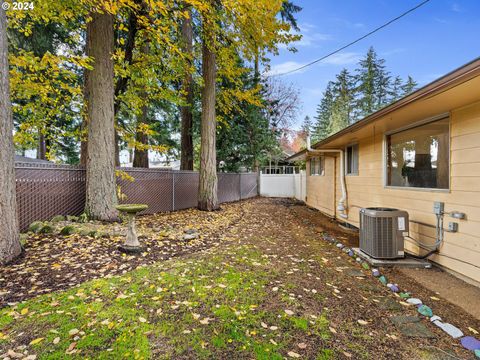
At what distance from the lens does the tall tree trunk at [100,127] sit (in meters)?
5.45

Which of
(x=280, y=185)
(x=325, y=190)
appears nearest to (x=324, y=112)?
(x=280, y=185)

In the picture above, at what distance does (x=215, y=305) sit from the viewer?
101 inches

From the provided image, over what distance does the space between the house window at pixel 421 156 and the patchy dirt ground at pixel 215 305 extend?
1643 millimetres

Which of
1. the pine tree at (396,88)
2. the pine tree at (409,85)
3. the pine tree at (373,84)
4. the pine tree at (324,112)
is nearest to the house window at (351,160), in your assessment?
the pine tree at (373,84)

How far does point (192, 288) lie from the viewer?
2916 millimetres

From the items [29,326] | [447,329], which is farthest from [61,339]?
[447,329]

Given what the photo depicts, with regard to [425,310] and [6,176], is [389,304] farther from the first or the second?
[6,176]

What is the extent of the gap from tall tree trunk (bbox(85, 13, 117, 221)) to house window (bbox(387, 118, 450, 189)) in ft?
19.3

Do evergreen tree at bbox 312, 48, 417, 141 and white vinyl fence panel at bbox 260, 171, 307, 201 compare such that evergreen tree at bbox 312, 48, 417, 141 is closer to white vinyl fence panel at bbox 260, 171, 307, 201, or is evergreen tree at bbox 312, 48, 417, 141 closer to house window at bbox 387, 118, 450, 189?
white vinyl fence panel at bbox 260, 171, 307, 201

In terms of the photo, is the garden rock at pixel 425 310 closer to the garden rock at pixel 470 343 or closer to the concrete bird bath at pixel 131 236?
the garden rock at pixel 470 343

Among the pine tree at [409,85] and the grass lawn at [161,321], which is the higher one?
the pine tree at [409,85]

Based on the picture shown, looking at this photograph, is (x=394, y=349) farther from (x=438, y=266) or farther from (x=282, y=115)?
(x=282, y=115)

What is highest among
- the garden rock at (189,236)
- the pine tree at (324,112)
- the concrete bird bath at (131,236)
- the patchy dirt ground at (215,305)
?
the pine tree at (324,112)

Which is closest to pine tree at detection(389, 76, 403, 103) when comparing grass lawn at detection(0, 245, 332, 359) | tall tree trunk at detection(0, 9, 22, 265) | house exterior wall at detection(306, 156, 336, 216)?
house exterior wall at detection(306, 156, 336, 216)
